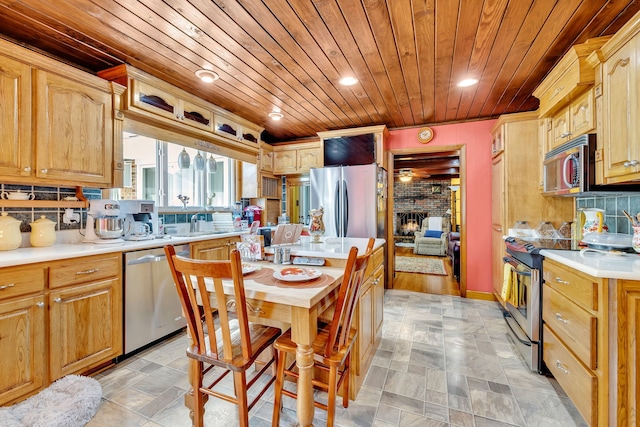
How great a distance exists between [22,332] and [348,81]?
306cm

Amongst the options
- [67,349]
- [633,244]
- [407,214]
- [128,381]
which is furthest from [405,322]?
[407,214]

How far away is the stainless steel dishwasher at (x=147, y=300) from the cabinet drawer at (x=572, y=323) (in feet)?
9.58

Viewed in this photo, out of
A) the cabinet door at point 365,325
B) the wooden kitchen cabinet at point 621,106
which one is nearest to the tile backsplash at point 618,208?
the wooden kitchen cabinet at point 621,106

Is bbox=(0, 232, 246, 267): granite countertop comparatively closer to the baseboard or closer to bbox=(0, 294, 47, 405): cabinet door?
bbox=(0, 294, 47, 405): cabinet door

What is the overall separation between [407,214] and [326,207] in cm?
658

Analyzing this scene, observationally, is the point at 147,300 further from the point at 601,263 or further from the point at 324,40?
the point at 601,263

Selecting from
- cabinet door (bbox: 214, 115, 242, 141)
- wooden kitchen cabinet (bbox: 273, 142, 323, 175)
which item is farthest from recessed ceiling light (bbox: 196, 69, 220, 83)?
wooden kitchen cabinet (bbox: 273, 142, 323, 175)

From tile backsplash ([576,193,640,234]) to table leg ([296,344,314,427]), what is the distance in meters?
2.48

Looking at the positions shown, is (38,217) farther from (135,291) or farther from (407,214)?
(407,214)

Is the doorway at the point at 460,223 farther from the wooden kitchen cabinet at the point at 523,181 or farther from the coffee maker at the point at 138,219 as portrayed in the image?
the coffee maker at the point at 138,219

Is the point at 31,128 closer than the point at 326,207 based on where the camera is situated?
Yes

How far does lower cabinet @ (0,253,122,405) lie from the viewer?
158cm

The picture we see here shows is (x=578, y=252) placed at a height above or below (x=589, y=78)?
below

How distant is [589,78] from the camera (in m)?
1.93
